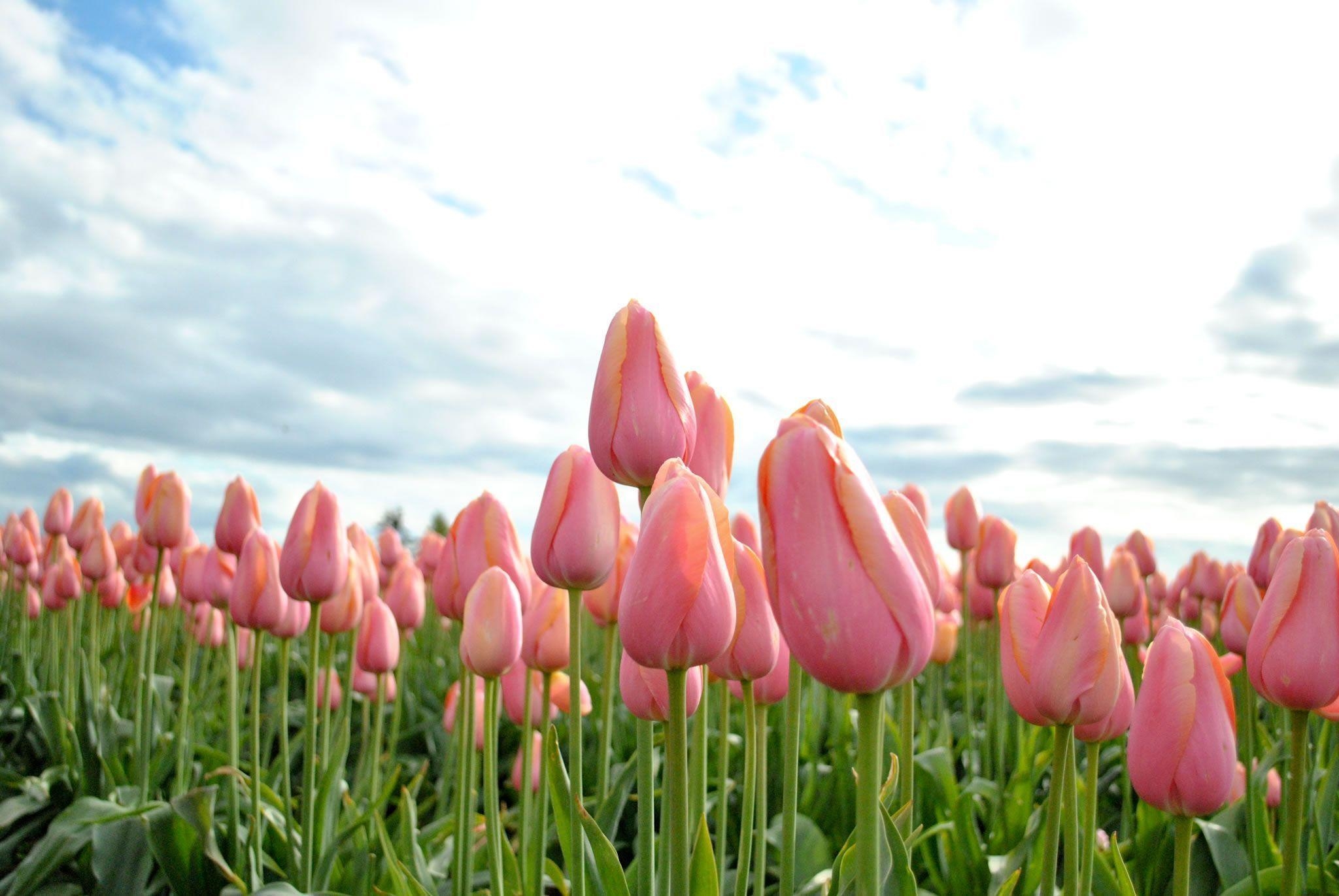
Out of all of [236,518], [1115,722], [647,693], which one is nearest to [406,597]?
[236,518]

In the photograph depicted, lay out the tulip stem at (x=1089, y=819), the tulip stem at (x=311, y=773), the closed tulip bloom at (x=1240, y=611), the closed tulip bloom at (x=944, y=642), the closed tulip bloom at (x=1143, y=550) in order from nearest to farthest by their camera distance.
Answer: the tulip stem at (x=1089, y=819), the tulip stem at (x=311, y=773), the closed tulip bloom at (x=1240, y=611), the closed tulip bloom at (x=944, y=642), the closed tulip bloom at (x=1143, y=550)

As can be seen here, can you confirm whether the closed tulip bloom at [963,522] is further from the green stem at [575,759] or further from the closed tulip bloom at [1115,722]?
the green stem at [575,759]

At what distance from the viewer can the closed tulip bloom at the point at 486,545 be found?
2.43m

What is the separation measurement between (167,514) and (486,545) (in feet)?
6.11

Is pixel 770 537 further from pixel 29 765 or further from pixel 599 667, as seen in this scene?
pixel 599 667

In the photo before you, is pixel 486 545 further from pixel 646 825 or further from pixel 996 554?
→ pixel 996 554

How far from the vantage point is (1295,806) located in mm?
1951

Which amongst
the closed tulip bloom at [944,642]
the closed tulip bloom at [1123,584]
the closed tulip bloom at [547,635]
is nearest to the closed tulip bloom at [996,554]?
the closed tulip bloom at [1123,584]

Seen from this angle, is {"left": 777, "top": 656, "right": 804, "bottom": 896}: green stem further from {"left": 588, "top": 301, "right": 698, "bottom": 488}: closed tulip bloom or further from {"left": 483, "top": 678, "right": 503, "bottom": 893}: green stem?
{"left": 483, "top": 678, "right": 503, "bottom": 893}: green stem

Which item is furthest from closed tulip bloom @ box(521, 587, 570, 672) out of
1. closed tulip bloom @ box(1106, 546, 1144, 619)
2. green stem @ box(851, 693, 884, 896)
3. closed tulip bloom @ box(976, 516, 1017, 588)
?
closed tulip bloom @ box(1106, 546, 1144, 619)

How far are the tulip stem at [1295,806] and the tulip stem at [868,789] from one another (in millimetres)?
1200

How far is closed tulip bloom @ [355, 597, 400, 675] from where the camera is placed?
11.3 ft

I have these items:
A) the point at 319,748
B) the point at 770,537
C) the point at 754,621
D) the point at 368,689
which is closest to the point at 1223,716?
the point at 754,621

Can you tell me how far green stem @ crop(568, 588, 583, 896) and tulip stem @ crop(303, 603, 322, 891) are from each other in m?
1.03
